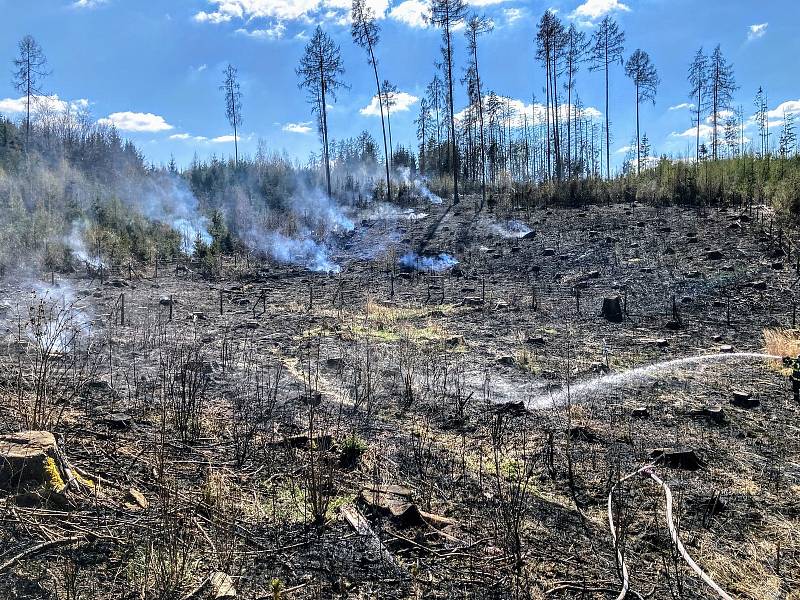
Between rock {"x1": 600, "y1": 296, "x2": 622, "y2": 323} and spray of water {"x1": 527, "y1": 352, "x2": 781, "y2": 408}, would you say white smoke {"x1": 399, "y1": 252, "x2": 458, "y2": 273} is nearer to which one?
rock {"x1": 600, "y1": 296, "x2": 622, "y2": 323}

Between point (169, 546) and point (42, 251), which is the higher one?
point (42, 251)

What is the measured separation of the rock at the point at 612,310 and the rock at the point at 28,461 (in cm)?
907

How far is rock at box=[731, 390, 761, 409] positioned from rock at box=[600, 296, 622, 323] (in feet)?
13.1

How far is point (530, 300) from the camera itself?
11.5 meters

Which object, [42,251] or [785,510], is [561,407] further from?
[42,251]

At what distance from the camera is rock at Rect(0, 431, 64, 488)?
109 inches

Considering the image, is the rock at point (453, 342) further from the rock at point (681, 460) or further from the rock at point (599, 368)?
the rock at point (681, 460)

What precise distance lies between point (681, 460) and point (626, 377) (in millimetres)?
2615

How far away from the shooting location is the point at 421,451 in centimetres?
442

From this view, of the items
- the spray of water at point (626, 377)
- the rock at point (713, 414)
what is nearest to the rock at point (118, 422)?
the spray of water at point (626, 377)

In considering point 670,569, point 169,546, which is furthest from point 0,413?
point 670,569

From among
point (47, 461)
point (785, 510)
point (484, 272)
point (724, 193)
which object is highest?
point (724, 193)

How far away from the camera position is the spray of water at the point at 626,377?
6070 millimetres

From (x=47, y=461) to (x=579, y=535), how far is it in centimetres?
314
